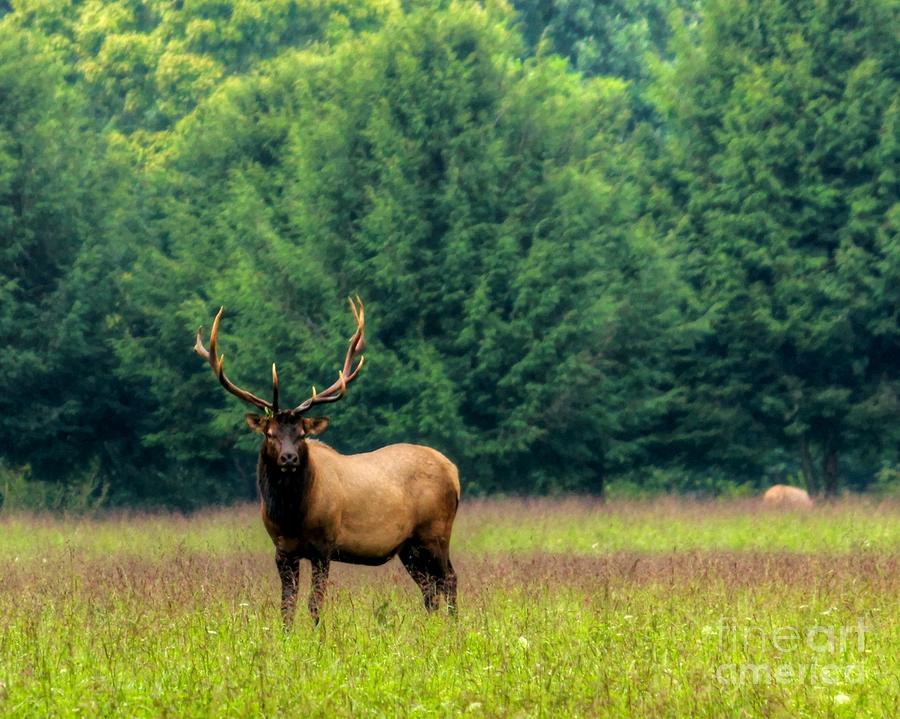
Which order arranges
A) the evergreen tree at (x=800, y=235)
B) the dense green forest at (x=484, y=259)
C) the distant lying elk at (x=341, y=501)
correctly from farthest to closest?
1. the evergreen tree at (x=800, y=235)
2. the dense green forest at (x=484, y=259)
3. the distant lying elk at (x=341, y=501)

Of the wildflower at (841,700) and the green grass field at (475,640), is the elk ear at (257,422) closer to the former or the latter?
the green grass field at (475,640)

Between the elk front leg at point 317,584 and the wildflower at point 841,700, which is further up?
the wildflower at point 841,700

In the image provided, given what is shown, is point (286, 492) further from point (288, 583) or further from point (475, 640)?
point (475, 640)

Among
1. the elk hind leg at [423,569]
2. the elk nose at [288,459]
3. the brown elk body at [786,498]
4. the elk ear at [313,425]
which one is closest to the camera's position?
the elk nose at [288,459]

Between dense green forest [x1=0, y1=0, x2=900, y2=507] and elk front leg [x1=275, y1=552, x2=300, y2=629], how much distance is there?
12554 mm

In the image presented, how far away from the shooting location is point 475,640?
33.9 ft

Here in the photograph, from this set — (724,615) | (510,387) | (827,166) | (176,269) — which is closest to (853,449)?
(827,166)

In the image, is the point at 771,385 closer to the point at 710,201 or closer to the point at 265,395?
the point at 710,201

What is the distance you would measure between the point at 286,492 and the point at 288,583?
639 millimetres

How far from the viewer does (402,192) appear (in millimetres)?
26094

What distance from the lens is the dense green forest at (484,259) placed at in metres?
25.8

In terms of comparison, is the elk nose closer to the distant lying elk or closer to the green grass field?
the distant lying elk

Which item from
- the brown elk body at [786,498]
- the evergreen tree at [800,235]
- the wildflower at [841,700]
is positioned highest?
the wildflower at [841,700]

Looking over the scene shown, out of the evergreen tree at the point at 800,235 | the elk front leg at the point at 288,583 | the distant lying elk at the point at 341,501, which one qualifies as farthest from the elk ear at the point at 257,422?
the evergreen tree at the point at 800,235
